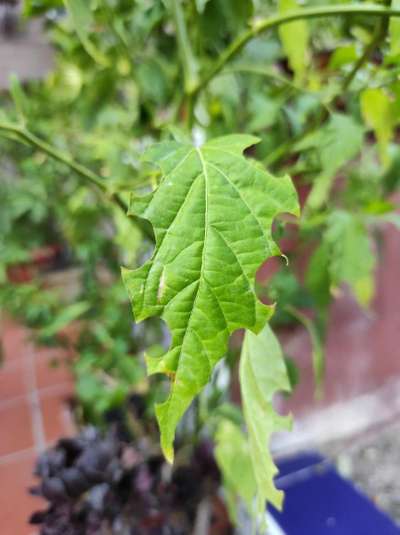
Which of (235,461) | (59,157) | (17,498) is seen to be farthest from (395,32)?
(17,498)

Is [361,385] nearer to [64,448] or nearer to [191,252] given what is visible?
[64,448]

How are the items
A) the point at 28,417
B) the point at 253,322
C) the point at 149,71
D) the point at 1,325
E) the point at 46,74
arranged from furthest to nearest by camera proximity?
the point at 1,325 → the point at 28,417 → the point at 46,74 → the point at 149,71 → the point at 253,322

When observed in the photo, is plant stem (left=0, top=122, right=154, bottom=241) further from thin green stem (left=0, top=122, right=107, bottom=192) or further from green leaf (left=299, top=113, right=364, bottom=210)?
green leaf (left=299, top=113, right=364, bottom=210)

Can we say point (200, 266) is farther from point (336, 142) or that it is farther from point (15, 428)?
point (15, 428)

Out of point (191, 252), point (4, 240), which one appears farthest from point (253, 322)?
point (4, 240)

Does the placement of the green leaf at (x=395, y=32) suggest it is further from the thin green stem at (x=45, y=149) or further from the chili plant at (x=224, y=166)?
the thin green stem at (x=45, y=149)

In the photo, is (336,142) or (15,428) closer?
(336,142)
